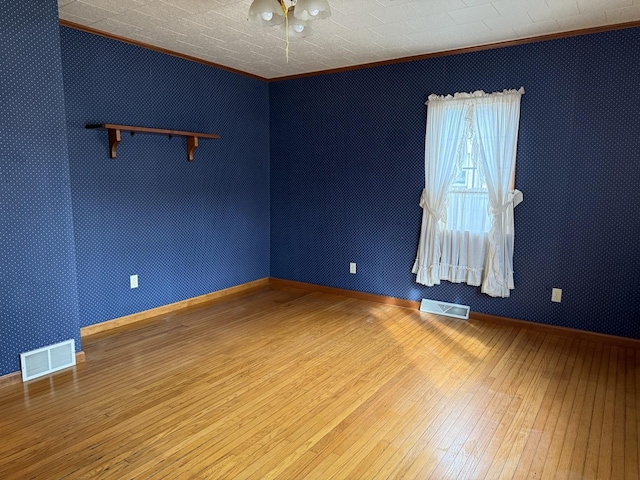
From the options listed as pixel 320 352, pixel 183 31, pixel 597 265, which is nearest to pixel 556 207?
pixel 597 265

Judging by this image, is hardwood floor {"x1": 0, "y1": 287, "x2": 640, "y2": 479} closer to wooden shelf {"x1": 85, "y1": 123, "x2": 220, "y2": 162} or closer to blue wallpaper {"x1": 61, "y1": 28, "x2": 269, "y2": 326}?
blue wallpaper {"x1": 61, "y1": 28, "x2": 269, "y2": 326}

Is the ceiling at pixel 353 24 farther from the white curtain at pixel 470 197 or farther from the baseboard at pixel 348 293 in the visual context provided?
the baseboard at pixel 348 293

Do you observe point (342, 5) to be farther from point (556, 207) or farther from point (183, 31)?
point (556, 207)

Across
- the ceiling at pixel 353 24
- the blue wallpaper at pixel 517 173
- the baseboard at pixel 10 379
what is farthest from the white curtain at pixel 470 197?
the baseboard at pixel 10 379

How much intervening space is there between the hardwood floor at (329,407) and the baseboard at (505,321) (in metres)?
0.08

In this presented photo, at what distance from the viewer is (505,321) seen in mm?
3926

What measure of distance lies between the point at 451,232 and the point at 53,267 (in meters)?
3.28

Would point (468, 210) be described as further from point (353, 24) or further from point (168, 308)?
point (168, 308)

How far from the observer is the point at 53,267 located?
113 inches

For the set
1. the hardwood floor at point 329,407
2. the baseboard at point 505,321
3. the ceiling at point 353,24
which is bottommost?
the hardwood floor at point 329,407

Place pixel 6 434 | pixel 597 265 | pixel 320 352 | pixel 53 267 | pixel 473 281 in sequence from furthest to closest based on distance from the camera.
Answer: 1. pixel 473 281
2. pixel 597 265
3. pixel 320 352
4. pixel 53 267
5. pixel 6 434

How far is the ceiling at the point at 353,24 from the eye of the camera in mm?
2919

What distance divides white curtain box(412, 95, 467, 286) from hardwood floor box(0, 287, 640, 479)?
74 cm

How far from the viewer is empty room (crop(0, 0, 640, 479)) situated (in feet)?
7.43
